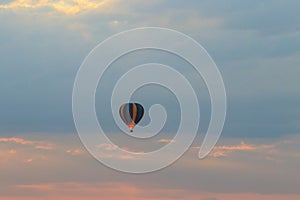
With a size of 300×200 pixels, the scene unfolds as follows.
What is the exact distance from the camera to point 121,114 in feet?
265

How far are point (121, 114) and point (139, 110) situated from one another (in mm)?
3435

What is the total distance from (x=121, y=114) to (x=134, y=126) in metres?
4.75

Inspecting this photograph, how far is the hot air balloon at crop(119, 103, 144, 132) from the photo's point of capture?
256ft

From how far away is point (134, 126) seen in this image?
7725 centimetres

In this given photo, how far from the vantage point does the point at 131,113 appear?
262ft

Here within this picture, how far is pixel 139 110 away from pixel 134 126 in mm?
3925

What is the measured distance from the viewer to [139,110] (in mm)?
80000

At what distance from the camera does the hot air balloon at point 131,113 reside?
256 ft
